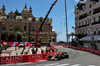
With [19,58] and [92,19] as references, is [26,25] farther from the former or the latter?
[19,58]

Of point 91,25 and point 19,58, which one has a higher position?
point 91,25

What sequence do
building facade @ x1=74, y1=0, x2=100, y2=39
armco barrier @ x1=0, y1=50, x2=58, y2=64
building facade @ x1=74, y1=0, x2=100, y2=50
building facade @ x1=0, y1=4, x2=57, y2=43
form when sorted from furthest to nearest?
building facade @ x1=0, y1=4, x2=57, y2=43
building facade @ x1=74, y1=0, x2=100, y2=39
building facade @ x1=74, y1=0, x2=100, y2=50
armco barrier @ x1=0, y1=50, x2=58, y2=64

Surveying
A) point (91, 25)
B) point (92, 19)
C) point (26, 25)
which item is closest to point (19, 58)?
point (91, 25)

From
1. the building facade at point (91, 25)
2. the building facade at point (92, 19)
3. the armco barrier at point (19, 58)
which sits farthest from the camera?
the building facade at point (92, 19)

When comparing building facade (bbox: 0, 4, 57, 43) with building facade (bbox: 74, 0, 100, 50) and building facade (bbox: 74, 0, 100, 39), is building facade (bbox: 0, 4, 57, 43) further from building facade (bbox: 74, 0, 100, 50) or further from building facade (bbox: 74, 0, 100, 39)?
building facade (bbox: 74, 0, 100, 50)

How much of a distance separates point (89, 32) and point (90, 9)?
7709mm

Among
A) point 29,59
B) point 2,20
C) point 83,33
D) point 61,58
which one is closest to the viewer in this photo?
point 29,59

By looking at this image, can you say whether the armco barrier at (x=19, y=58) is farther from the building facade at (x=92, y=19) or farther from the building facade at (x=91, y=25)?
the building facade at (x=92, y=19)

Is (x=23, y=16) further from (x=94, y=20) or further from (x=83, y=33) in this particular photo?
(x=94, y=20)

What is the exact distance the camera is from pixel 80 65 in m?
15.2

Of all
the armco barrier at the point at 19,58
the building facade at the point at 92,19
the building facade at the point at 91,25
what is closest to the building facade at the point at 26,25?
the building facade at the point at 92,19

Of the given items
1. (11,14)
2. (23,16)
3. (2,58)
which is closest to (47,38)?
(23,16)

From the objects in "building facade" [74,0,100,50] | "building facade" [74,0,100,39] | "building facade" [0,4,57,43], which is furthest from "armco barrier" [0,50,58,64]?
"building facade" [0,4,57,43]

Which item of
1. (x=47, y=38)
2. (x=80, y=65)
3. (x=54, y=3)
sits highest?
(x=54, y=3)
